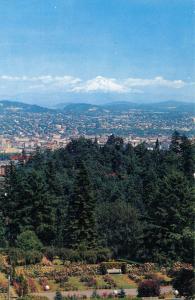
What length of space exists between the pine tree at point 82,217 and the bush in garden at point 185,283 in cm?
1241

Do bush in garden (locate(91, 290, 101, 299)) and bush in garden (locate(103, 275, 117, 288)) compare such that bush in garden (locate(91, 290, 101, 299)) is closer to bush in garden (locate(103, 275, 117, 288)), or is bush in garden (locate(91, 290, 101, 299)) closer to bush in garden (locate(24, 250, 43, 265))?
bush in garden (locate(103, 275, 117, 288))

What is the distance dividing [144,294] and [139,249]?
377 inches

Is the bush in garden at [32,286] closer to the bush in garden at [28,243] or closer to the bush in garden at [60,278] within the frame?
the bush in garden at [60,278]

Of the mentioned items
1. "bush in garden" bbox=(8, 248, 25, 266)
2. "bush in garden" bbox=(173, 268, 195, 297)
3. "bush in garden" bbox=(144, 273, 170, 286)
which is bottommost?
"bush in garden" bbox=(8, 248, 25, 266)

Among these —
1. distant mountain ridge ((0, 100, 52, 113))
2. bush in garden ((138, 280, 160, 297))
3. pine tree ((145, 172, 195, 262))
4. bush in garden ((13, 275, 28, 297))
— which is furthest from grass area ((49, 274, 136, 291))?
distant mountain ridge ((0, 100, 52, 113))

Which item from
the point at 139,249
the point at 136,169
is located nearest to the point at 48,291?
the point at 139,249

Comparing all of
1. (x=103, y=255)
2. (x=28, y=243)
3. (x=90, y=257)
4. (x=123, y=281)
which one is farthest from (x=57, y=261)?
(x=123, y=281)

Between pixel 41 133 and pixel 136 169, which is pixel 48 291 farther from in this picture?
pixel 41 133

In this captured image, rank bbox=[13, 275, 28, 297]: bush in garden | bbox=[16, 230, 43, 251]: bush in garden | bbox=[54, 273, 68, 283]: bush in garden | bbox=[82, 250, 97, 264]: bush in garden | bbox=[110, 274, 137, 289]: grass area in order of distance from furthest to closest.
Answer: bbox=[16, 230, 43, 251]: bush in garden < bbox=[82, 250, 97, 264]: bush in garden < bbox=[54, 273, 68, 283]: bush in garden < bbox=[110, 274, 137, 289]: grass area < bbox=[13, 275, 28, 297]: bush in garden

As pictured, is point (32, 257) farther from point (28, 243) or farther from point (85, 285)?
point (85, 285)

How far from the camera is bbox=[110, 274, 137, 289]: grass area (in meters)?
17.2

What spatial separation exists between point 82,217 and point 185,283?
46.2ft

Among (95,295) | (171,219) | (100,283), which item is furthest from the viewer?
(171,219)

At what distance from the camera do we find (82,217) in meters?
27.8
